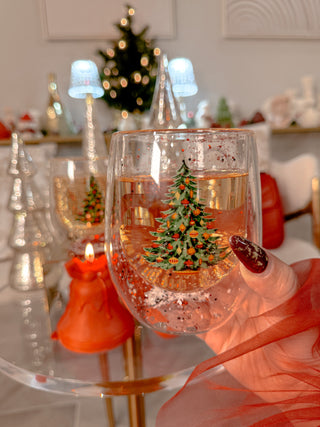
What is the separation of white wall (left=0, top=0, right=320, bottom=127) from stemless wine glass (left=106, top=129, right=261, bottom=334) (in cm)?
211

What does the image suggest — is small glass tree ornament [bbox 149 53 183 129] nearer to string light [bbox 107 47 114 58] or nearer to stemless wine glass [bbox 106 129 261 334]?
stemless wine glass [bbox 106 129 261 334]

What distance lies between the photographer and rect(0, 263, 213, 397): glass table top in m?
0.38

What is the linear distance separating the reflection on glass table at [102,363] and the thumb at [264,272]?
16 cm

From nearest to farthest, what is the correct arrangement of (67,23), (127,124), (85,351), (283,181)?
(85,351)
(283,181)
(127,124)
(67,23)

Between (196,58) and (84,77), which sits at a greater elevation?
(196,58)

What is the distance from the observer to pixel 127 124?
6.57 ft

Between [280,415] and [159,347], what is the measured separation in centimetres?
19

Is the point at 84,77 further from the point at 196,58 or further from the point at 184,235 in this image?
the point at 184,235

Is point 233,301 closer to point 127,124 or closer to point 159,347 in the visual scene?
point 159,347

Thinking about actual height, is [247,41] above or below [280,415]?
above

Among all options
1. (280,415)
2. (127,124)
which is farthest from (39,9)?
(280,415)

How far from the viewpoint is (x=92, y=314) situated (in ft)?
1.47

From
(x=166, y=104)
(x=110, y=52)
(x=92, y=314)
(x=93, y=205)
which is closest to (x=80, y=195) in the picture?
(x=93, y=205)

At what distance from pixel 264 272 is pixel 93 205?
329 mm
